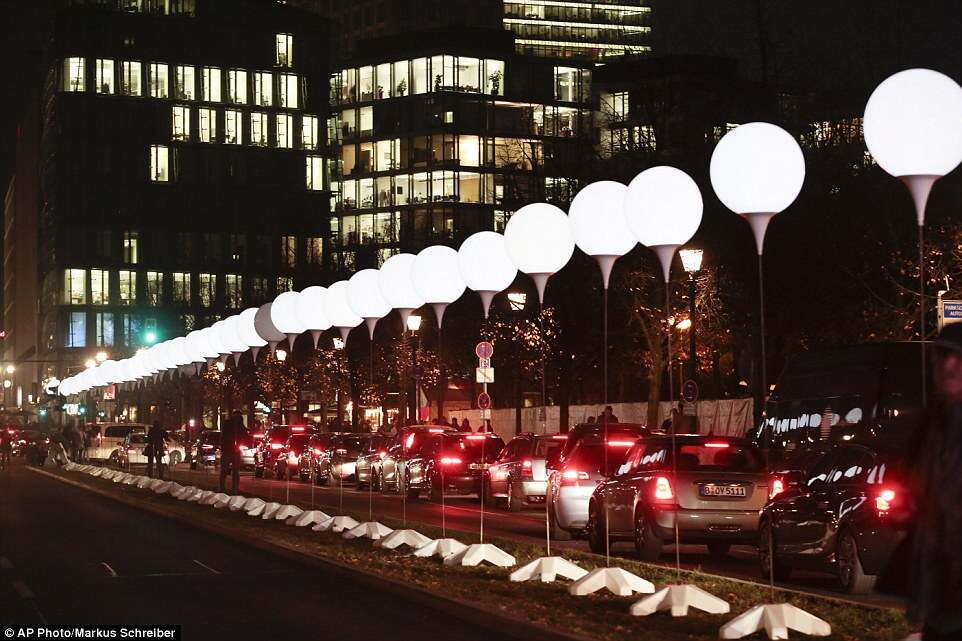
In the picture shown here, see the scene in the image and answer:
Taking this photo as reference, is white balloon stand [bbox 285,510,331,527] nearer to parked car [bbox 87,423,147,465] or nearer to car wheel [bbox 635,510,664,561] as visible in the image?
car wheel [bbox 635,510,664,561]

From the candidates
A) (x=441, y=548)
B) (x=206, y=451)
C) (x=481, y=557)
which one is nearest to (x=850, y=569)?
(x=481, y=557)

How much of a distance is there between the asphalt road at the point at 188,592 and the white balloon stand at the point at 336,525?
1.75 metres

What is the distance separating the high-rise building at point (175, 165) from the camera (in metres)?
152

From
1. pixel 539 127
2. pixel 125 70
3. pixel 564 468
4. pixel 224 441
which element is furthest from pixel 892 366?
pixel 125 70

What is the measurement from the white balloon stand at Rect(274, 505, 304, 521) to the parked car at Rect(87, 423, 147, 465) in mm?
40523

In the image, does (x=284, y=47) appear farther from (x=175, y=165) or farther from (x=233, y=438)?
(x=233, y=438)

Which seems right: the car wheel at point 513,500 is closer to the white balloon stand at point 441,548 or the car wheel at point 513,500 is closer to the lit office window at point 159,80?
the white balloon stand at point 441,548

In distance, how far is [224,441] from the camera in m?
38.4

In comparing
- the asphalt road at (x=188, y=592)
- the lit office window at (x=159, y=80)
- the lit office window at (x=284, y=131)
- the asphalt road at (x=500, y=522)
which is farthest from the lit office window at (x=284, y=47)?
the asphalt road at (x=188, y=592)

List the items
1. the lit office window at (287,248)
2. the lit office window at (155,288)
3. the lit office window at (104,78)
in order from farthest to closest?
the lit office window at (287,248) < the lit office window at (104,78) < the lit office window at (155,288)

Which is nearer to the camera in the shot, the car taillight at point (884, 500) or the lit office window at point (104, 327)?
the car taillight at point (884, 500)

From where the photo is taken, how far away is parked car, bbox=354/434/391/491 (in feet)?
159

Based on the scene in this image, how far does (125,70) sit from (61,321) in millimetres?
24410

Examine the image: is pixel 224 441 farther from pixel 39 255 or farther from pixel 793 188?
pixel 39 255
